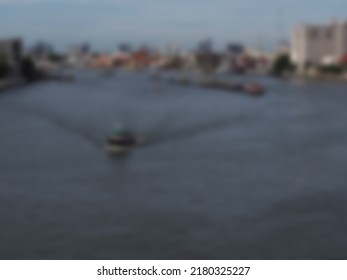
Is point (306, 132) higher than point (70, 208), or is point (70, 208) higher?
point (70, 208)

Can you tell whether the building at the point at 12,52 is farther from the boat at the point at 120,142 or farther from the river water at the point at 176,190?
the boat at the point at 120,142

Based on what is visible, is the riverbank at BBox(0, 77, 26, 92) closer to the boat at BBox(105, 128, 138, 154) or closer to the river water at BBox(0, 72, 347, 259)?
the river water at BBox(0, 72, 347, 259)

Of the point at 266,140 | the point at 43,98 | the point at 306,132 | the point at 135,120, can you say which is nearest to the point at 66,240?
the point at 266,140

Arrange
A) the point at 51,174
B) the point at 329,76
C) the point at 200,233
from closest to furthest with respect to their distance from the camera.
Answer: the point at 200,233, the point at 51,174, the point at 329,76

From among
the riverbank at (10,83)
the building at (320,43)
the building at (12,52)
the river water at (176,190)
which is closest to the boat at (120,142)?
the river water at (176,190)

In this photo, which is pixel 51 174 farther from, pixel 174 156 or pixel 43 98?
pixel 43 98

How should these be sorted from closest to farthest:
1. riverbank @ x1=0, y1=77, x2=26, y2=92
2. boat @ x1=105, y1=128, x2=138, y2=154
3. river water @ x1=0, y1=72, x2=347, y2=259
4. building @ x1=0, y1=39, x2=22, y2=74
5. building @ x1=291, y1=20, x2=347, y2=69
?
river water @ x1=0, y1=72, x2=347, y2=259 < boat @ x1=105, y1=128, x2=138, y2=154 < riverbank @ x1=0, y1=77, x2=26, y2=92 < building @ x1=0, y1=39, x2=22, y2=74 < building @ x1=291, y1=20, x2=347, y2=69

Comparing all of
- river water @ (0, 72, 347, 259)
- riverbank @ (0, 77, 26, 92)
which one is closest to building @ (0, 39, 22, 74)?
riverbank @ (0, 77, 26, 92)
